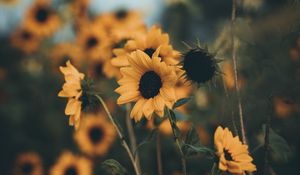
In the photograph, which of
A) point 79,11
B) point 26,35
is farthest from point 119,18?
point 26,35

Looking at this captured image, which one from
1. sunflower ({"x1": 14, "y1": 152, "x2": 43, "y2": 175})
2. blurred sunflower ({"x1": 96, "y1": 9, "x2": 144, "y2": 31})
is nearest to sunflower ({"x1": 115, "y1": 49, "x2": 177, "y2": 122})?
sunflower ({"x1": 14, "y1": 152, "x2": 43, "y2": 175})

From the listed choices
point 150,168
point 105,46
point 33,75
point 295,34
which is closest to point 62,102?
point 33,75

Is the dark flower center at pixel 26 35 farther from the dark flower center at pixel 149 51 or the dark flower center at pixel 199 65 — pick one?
the dark flower center at pixel 199 65

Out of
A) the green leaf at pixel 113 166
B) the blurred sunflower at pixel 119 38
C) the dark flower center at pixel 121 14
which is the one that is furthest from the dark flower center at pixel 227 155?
the dark flower center at pixel 121 14

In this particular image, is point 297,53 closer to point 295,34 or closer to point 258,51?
point 258,51

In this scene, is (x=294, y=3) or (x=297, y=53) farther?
(x=297, y=53)

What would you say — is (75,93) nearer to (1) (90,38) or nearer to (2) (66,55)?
(1) (90,38)
